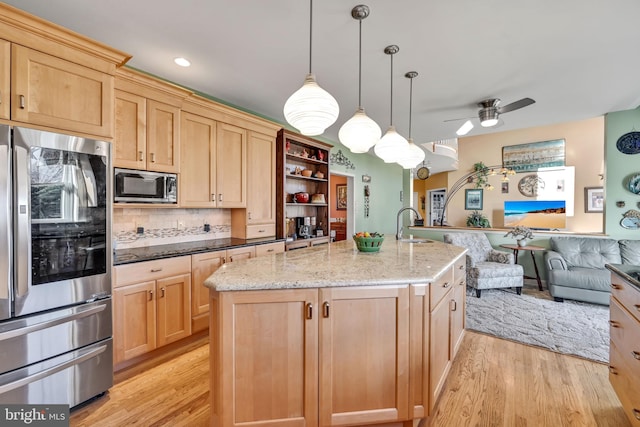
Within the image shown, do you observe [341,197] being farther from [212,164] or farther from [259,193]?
[212,164]

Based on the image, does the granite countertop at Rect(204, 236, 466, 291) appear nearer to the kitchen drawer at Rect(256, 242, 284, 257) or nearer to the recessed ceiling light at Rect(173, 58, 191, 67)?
the kitchen drawer at Rect(256, 242, 284, 257)

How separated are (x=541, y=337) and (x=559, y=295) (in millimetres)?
1405

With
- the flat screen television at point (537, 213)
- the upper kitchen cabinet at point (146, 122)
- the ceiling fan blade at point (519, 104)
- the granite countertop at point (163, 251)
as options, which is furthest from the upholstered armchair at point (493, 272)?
the upper kitchen cabinet at point (146, 122)

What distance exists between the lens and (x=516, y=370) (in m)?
2.21

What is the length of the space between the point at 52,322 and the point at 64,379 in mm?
370

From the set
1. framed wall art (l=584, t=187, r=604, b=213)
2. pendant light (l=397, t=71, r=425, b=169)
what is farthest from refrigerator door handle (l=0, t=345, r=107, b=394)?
framed wall art (l=584, t=187, r=604, b=213)

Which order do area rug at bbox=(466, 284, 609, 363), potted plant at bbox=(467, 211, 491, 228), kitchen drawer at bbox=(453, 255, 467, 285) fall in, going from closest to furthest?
kitchen drawer at bbox=(453, 255, 467, 285)
area rug at bbox=(466, 284, 609, 363)
potted plant at bbox=(467, 211, 491, 228)

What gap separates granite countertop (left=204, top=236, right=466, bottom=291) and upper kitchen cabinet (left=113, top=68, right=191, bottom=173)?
1475mm

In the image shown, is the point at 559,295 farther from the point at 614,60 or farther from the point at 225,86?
the point at 225,86

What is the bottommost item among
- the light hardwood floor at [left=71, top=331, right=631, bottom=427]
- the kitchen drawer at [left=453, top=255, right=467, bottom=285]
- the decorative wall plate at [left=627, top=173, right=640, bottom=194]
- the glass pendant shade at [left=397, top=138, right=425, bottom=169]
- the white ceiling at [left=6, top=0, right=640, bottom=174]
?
the light hardwood floor at [left=71, top=331, right=631, bottom=427]

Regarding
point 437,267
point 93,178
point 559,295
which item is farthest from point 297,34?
point 559,295

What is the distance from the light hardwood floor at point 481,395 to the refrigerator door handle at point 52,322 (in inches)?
23.8

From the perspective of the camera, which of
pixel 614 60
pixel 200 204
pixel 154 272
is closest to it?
pixel 154 272

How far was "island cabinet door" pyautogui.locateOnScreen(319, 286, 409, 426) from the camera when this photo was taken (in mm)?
1444
